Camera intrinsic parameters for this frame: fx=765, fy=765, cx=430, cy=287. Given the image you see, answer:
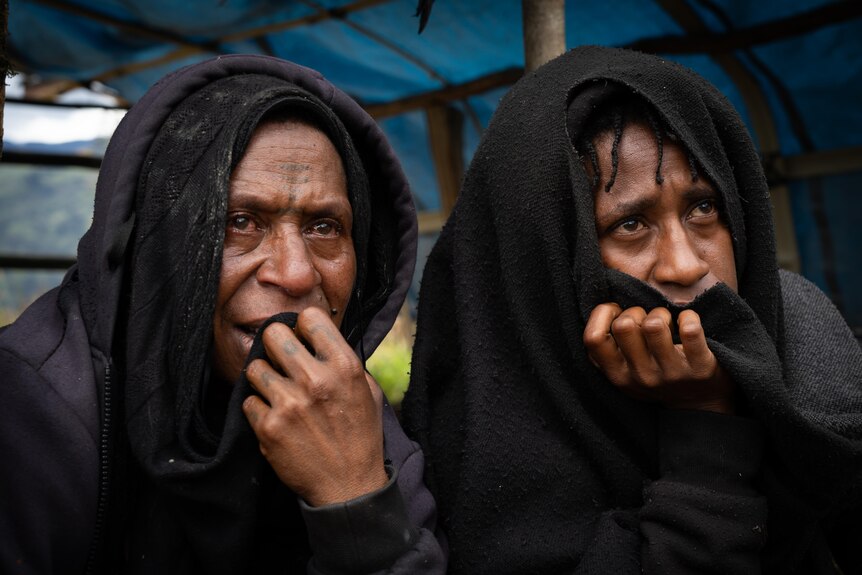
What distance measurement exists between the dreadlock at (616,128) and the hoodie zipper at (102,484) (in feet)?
4.41

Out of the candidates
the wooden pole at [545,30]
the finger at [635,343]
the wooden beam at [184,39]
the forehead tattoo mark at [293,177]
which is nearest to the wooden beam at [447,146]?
the wooden beam at [184,39]

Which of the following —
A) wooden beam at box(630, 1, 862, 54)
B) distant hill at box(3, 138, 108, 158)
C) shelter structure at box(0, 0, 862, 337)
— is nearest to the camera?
wooden beam at box(630, 1, 862, 54)

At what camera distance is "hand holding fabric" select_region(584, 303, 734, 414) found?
180 centimetres

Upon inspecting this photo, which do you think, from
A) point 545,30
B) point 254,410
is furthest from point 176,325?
point 545,30

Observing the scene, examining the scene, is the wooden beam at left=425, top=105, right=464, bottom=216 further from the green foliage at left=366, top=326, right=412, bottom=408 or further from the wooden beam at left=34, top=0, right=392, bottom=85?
the wooden beam at left=34, top=0, right=392, bottom=85

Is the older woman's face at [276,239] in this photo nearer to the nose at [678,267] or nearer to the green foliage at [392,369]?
the nose at [678,267]

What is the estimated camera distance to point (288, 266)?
1.95m

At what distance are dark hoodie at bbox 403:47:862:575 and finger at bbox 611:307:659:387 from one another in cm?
9

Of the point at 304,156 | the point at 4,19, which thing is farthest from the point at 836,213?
the point at 4,19

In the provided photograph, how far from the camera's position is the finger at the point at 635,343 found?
6.00ft

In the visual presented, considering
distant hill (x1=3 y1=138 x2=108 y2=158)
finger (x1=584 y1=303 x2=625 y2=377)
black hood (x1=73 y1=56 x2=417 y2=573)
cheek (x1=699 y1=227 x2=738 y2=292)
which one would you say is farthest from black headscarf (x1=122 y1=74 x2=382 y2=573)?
distant hill (x1=3 y1=138 x2=108 y2=158)

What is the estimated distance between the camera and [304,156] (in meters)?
2.07

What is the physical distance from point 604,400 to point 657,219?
496 mm

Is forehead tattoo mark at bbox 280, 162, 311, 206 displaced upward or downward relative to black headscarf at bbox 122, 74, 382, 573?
upward
